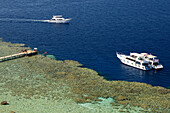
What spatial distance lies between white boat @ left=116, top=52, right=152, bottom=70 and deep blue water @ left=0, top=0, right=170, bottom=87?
2232 millimetres

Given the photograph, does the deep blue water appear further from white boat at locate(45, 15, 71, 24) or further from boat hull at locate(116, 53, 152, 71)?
white boat at locate(45, 15, 71, 24)

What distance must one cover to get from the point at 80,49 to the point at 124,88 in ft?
142

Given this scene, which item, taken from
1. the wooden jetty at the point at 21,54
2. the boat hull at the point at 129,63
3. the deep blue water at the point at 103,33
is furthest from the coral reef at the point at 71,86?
the boat hull at the point at 129,63

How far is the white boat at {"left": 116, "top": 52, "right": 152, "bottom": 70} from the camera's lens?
102150 mm

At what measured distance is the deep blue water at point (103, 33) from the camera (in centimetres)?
10362

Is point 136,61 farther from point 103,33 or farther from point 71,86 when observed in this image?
point 103,33

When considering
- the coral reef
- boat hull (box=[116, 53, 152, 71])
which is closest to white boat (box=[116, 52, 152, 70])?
boat hull (box=[116, 53, 152, 71])

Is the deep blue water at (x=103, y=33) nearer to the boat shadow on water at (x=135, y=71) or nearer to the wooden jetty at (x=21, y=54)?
the boat shadow on water at (x=135, y=71)

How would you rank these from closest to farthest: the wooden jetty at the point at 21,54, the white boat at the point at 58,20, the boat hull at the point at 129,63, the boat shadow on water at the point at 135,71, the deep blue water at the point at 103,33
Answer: the boat shadow on water at the point at 135,71, the boat hull at the point at 129,63, the deep blue water at the point at 103,33, the wooden jetty at the point at 21,54, the white boat at the point at 58,20

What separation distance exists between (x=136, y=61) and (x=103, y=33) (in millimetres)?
40123

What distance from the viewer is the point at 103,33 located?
14175 cm

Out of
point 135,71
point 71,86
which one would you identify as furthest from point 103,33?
point 71,86

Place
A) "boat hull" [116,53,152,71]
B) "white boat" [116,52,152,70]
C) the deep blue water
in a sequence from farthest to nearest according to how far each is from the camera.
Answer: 1. the deep blue water
2. "white boat" [116,52,152,70]
3. "boat hull" [116,53,152,71]

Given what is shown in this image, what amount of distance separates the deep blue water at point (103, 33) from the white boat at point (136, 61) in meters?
2.23
